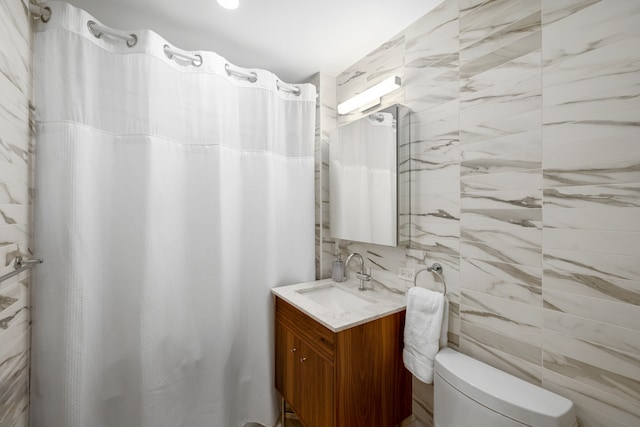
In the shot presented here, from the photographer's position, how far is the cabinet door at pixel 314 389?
3.95 feet

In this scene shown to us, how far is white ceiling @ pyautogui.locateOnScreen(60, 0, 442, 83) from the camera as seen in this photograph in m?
1.31

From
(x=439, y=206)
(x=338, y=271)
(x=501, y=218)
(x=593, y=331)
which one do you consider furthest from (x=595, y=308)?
(x=338, y=271)

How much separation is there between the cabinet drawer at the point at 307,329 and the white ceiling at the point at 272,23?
1.58 metres

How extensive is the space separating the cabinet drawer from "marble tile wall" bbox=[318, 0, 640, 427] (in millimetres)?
588

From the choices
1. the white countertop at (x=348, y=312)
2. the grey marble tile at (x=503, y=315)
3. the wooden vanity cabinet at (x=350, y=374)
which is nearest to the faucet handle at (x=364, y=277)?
the white countertop at (x=348, y=312)

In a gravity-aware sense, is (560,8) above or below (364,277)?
above

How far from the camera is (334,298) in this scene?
68.9 inches

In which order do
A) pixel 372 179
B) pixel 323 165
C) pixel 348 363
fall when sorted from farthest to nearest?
pixel 323 165 → pixel 372 179 → pixel 348 363

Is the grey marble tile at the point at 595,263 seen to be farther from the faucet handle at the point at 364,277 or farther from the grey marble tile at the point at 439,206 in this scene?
the faucet handle at the point at 364,277

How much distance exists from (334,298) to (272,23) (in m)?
1.68

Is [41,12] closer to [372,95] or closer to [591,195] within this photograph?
[372,95]

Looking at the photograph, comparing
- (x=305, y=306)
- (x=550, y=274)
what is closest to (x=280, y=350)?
(x=305, y=306)

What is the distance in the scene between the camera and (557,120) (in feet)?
3.08

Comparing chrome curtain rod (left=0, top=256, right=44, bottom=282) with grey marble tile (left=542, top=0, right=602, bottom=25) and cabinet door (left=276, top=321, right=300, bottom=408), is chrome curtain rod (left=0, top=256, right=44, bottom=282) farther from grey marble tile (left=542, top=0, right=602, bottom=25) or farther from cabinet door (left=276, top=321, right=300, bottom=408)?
grey marble tile (left=542, top=0, right=602, bottom=25)
